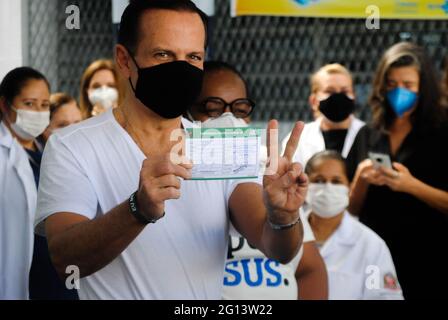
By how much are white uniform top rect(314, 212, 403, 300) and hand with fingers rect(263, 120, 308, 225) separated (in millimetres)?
1526

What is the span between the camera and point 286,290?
2729 mm

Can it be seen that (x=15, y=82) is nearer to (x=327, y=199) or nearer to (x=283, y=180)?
(x=327, y=199)

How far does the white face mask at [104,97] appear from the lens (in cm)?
409

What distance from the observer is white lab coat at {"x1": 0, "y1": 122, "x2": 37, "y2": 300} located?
10.3ft

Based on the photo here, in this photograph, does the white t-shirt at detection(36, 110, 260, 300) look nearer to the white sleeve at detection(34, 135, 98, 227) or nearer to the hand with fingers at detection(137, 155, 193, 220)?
the white sleeve at detection(34, 135, 98, 227)

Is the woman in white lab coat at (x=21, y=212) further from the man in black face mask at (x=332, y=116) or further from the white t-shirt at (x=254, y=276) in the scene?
the man in black face mask at (x=332, y=116)

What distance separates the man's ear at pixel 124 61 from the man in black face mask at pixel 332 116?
1.75m

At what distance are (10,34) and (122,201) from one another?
1.26 metres

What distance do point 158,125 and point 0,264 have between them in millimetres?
1401

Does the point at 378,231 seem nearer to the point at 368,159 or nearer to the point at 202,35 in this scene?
the point at 368,159

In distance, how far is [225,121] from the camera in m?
2.51

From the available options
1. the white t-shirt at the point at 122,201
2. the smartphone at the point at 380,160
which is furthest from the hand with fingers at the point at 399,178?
the white t-shirt at the point at 122,201

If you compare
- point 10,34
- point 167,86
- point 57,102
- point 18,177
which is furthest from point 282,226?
point 57,102
